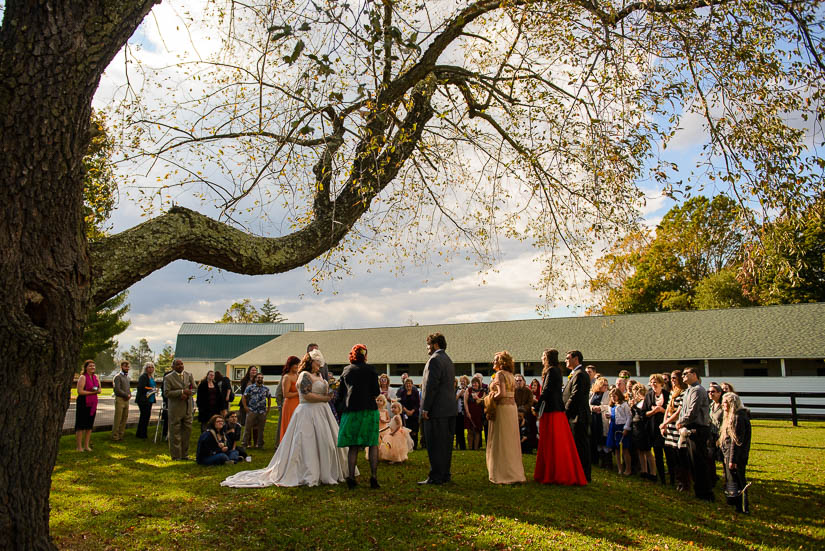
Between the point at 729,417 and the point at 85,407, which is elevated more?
the point at 729,417

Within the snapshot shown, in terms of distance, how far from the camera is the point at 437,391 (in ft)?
27.6

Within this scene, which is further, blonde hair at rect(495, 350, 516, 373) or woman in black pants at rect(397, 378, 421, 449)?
woman in black pants at rect(397, 378, 421, 449)

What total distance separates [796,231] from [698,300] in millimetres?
38245

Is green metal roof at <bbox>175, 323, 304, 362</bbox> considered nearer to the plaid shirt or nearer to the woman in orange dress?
the plaid shirt

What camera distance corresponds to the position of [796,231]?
651cm

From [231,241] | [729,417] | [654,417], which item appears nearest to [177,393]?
[231,241]

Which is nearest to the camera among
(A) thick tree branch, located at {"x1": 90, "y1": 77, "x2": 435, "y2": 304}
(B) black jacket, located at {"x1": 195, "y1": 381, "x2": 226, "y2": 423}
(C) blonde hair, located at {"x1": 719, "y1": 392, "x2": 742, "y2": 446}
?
(A) thick tree branch, located at {"x1": 90, "y1": 77, "x2": 435, "y2": 304}

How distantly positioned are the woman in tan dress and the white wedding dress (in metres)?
2.46

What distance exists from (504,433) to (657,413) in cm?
291

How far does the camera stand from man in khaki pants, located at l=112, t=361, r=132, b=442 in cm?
1355

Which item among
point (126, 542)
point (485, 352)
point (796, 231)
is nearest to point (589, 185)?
point (796, 231)

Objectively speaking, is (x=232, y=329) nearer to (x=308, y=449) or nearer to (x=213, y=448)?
(x=213, y=448)

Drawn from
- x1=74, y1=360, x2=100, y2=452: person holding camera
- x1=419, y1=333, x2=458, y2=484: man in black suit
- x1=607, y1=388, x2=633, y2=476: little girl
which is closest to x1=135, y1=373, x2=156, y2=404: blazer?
x1=74, y1=360, x2=100, y2=452: person holding camera

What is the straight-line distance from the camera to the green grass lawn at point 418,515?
18.6ft
